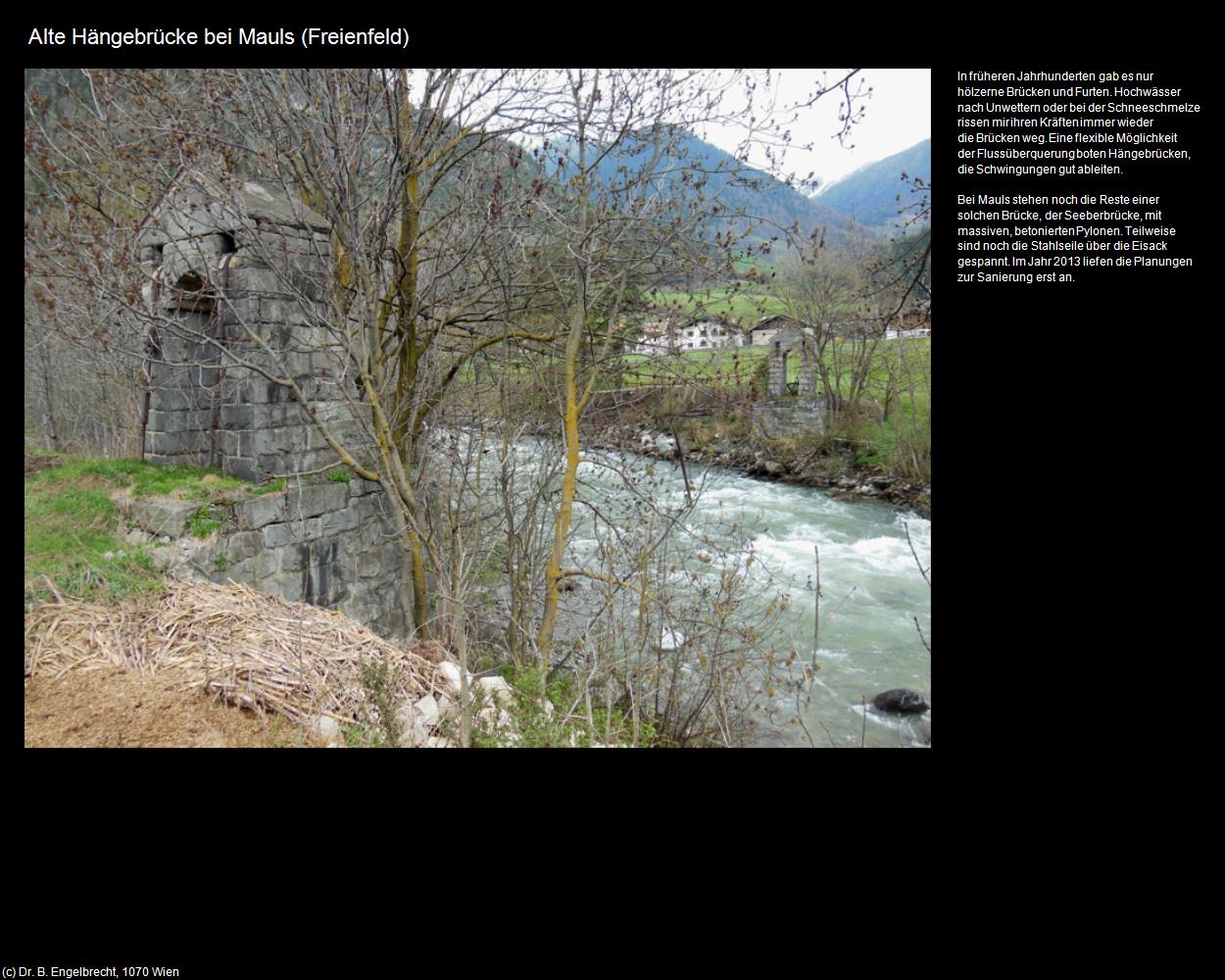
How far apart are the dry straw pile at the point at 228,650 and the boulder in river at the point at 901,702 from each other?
5.54 metres

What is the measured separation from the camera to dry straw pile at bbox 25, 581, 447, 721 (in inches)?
119

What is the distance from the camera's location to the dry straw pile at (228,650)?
119 inches

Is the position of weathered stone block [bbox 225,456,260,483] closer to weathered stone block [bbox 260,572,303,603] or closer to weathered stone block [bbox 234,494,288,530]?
weathered stone block [bbox 234,494,288,530]

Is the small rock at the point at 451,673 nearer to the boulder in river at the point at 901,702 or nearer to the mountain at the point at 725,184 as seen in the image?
the mountain at the point at 725,184

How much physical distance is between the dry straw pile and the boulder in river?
18.2ft

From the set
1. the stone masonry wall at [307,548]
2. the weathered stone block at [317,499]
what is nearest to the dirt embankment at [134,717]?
the stone masonry wall at [307,548]

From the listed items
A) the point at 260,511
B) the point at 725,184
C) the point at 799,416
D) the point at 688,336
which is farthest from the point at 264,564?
the point at 799,416

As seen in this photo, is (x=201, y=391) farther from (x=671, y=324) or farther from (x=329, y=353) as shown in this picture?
(x=671, y=324)

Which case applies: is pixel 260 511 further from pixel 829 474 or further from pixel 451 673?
pixel 829 474

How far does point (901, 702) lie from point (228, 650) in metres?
6.59

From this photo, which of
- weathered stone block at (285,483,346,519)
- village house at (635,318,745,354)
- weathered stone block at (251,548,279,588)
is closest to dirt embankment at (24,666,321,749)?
weathered stone block at (251,548,279,588)

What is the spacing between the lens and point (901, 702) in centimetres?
736
